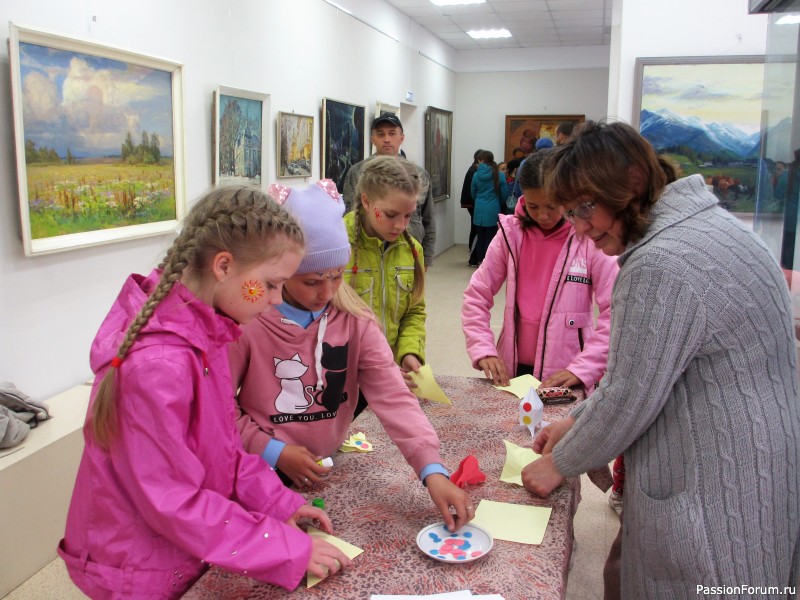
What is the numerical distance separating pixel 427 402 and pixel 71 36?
8.35 ft

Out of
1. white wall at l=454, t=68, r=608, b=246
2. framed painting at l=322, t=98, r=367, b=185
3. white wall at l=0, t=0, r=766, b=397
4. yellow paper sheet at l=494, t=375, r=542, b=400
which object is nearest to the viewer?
yellow paper sheet at l=494, t=375, r=542, b=400

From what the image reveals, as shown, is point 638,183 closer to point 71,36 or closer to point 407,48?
point 71,36

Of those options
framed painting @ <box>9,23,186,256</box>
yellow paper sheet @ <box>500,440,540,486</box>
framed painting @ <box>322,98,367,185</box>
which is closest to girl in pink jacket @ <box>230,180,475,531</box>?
yellow paper sheet @ <box>500,440,540,486</box>

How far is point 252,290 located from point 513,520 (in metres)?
0.76

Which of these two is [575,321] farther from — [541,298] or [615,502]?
[615,502]

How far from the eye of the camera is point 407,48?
10.1m

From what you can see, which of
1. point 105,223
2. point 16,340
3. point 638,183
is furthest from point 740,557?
point 105,223

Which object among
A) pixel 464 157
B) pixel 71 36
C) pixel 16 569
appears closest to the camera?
pixel 16 569

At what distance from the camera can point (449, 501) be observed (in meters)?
A: 1.48

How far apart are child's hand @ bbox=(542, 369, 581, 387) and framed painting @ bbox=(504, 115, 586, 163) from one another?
1158 cm

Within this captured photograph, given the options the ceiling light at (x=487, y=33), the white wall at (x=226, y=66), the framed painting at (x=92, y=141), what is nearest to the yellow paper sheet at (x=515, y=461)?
the white wall at (x=226, y=66)

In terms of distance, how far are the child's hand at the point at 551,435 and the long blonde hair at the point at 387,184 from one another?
38.2 inches

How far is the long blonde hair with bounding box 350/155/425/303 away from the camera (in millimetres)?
2463

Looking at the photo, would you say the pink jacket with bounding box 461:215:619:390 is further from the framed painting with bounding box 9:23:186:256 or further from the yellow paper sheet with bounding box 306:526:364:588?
the framed painting with bounding box 9:23:186:256
